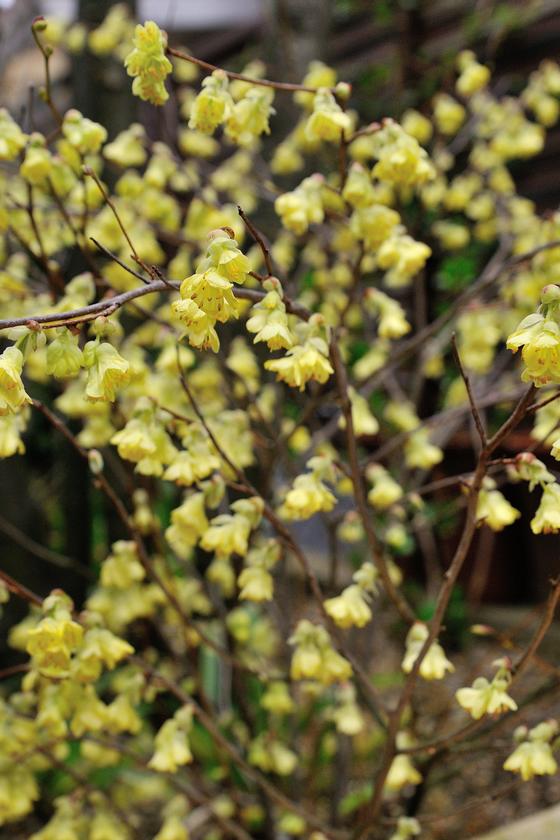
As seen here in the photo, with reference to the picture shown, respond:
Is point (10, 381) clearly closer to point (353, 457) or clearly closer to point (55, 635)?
point (55, 635)

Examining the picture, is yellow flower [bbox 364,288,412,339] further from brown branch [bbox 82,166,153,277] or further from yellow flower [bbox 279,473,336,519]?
brown branch [bbox 82,166,153,277]

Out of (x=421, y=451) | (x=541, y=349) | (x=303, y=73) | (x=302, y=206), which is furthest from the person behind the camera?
(x=303, y=73)

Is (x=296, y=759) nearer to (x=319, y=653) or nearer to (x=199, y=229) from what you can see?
(x=319, y=653)

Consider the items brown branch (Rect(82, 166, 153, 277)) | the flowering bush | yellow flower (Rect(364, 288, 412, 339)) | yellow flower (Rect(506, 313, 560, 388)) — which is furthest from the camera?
yellow flower (Rect(364, 288, 412, 339))

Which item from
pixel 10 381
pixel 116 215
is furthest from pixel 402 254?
pixel 10 381

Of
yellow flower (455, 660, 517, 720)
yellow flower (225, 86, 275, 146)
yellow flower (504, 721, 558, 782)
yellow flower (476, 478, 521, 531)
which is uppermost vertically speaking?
yellow flower (225, 86, 275, 146)

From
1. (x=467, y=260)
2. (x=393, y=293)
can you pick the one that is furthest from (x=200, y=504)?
(x=393, y=293)

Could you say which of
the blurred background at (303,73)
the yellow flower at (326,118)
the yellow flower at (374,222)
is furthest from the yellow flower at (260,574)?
the blurred background at (303,73)

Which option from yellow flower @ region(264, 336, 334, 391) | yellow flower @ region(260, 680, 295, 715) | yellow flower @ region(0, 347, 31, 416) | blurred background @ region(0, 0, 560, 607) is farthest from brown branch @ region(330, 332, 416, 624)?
blurred background @ region(0, 0, 560, 607)
